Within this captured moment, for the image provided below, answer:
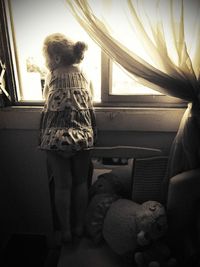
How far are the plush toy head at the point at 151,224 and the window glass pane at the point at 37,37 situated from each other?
0.73 metres

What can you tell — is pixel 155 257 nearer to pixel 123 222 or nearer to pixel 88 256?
pixel 123 222

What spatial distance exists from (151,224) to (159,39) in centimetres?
89

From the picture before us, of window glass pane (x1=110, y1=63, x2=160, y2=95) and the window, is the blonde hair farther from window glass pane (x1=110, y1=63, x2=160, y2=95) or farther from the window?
window glass pane (x1=110, y1=63, x2=160, y2=95)

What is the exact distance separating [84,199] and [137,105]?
640 mm

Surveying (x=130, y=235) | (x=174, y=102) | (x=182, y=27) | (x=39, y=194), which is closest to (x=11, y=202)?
(x=39, y=194)

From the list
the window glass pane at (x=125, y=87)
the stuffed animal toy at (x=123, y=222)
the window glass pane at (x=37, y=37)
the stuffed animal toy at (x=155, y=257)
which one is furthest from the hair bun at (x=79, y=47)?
the stuffed animal toy at (x=155, y=257)

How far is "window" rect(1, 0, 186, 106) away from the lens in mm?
1107

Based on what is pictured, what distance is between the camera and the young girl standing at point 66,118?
3.14 feet

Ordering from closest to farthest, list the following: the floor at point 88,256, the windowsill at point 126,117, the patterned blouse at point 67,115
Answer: the patterned blouse at point 67,115, the floor at point 88,256, the windowsill at point 126,117

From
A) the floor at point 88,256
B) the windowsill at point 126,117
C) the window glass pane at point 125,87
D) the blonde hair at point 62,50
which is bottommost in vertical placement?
the floor at point 88,256

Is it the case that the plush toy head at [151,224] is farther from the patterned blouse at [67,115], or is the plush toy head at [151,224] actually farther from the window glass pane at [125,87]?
the window glass pane at [125,87]

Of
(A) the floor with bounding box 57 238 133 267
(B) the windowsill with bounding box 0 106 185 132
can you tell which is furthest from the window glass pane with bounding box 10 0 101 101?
(A) the floor with bounding box 57 238 133 267

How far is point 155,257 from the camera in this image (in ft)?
3.23

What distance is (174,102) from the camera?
1.23 metres
